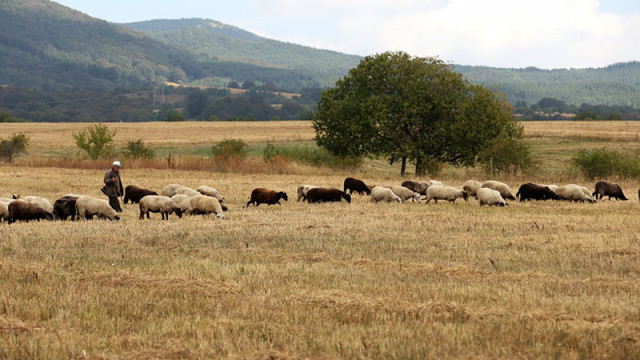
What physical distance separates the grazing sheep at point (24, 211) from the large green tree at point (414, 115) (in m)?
25.2

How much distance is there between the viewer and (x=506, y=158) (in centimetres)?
3825

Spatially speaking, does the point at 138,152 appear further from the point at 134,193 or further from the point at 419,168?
the point at 134,193

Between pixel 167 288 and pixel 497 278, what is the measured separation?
538cm

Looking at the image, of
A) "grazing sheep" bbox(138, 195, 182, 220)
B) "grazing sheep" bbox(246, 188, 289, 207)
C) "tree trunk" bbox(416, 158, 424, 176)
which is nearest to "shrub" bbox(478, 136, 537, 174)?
"tree trunk" bbox(416, 158, 424, 176)

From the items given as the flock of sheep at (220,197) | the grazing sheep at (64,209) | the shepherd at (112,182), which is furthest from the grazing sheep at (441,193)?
the grazing sheep at (64,209)

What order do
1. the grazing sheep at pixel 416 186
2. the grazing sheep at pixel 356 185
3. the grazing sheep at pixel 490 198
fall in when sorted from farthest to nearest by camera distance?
the grazing sheep at pixel 356 185
the grazing sheep at pixel 416 186
the grazing sheep at pixel 490 198

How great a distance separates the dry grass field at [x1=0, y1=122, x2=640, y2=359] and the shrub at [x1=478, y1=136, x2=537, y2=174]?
19353mm

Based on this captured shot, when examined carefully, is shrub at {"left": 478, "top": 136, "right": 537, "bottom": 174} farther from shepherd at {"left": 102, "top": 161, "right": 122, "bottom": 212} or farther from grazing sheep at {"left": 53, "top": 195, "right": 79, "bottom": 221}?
grazing sheep at {"left": 53, "top": 195, "right": 79, "bottom": 221}

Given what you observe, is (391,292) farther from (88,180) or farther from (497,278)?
(88,180)

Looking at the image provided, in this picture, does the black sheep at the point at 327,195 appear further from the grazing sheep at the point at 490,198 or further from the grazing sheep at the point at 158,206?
the grazing sheep at the point at 158,206

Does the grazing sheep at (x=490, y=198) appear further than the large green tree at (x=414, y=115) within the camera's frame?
No

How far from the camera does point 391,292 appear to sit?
9.74 meters

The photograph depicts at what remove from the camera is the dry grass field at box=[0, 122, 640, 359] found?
24.2ft

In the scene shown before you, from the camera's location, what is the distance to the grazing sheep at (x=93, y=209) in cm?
1895
